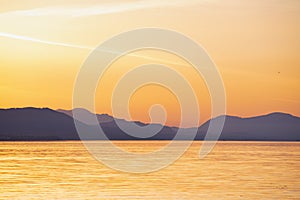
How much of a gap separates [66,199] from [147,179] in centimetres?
1109

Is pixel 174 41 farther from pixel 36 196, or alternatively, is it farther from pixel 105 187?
pixel 36 196

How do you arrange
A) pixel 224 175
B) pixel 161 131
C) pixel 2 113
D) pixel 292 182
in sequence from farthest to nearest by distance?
pixel 161 131 → pixel 2 113 → pixel 224 175 → pixel 292 182

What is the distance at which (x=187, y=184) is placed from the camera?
116 feet

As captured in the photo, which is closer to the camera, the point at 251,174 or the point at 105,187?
the point at 105,187

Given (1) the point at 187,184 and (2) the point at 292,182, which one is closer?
(1) the point at 187,184

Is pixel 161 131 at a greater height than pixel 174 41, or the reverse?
pixel 174 41

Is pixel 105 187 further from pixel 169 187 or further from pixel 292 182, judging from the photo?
pixel 292 182

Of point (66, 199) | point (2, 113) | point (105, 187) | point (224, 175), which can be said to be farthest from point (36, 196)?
point (2, 113)

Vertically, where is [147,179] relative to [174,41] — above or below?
below

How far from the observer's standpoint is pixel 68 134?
469ft

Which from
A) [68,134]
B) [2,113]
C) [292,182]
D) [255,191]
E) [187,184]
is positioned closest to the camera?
[255,191]

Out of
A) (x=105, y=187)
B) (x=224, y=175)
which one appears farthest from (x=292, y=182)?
(x=105, y=187)

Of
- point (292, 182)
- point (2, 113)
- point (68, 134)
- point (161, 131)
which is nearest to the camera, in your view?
point (292, 182)

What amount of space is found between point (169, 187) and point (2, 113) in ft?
309
